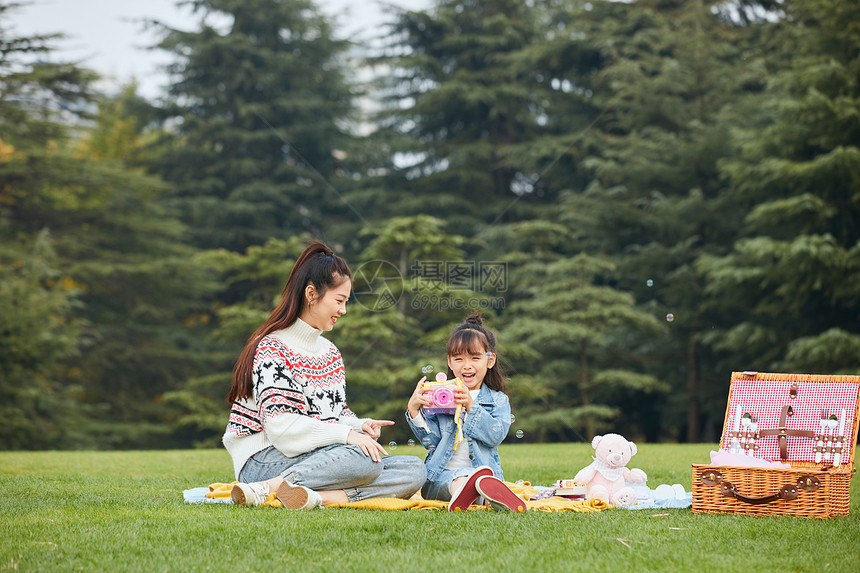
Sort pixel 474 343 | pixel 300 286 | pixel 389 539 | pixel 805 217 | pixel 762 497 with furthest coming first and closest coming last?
1. pixel 805 217
2. pixel 474 343
3. pixel 300 286
4. pixel 762 497
5. pixel 389 539

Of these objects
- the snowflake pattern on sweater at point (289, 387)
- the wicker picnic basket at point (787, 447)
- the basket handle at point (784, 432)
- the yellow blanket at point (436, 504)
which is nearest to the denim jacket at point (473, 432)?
the yellow blanket at point (436, 504)

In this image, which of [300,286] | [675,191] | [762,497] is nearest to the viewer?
[762,497]

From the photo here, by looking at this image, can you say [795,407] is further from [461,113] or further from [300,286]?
[461,113]

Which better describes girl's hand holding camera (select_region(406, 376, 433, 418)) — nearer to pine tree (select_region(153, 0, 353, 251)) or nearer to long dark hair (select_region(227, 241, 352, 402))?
long dark hair (select_region(227, 241, 352, 402))

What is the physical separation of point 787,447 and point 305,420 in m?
2.30

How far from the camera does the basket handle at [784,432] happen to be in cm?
408

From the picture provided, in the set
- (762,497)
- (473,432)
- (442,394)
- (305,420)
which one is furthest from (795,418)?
(305,420)

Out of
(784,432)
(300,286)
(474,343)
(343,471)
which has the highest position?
(300,286)

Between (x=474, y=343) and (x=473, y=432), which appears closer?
A: (x=473, y=432)

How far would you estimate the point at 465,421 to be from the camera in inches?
163

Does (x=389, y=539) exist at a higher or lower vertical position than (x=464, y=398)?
lower

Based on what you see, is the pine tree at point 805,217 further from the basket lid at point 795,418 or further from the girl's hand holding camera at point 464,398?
the girl's hand holding camera at point 464,398

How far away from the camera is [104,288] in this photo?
54.1 feet

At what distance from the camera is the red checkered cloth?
4.05 m
